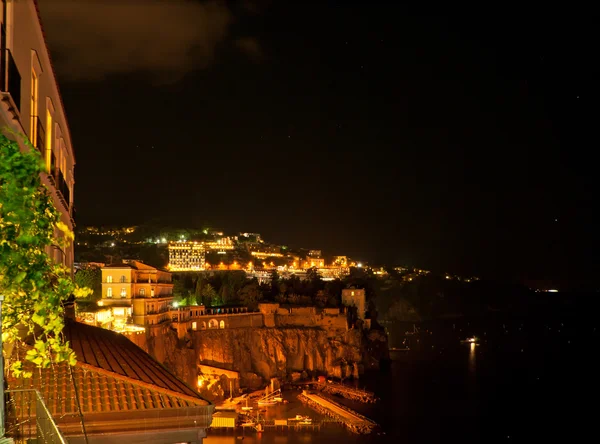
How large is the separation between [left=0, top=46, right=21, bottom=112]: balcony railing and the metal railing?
1990 mm

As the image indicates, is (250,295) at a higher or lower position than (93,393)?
lower

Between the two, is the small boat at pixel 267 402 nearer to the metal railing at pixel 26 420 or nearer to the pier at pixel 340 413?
the pier at pixel 340 413

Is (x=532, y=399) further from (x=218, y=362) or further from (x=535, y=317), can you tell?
(x=535, y=317)

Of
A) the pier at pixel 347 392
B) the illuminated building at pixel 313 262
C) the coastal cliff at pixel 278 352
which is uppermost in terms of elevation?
the illuminated building at pixel 313 262

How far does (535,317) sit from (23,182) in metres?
124

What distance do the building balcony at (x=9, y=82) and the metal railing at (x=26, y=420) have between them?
6.24 ft

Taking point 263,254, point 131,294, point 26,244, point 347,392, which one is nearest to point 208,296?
point 347,392

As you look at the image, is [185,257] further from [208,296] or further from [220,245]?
[208,296]

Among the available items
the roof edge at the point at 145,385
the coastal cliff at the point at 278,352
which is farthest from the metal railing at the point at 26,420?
the coastal cliff at the point at 278,352

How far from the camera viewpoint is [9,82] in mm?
4090

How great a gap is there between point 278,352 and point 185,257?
169ft

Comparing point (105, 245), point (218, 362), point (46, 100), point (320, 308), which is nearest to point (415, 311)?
point (105, 245)

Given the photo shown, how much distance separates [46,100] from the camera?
7.31 meters

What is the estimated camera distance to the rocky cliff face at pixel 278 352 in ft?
118
